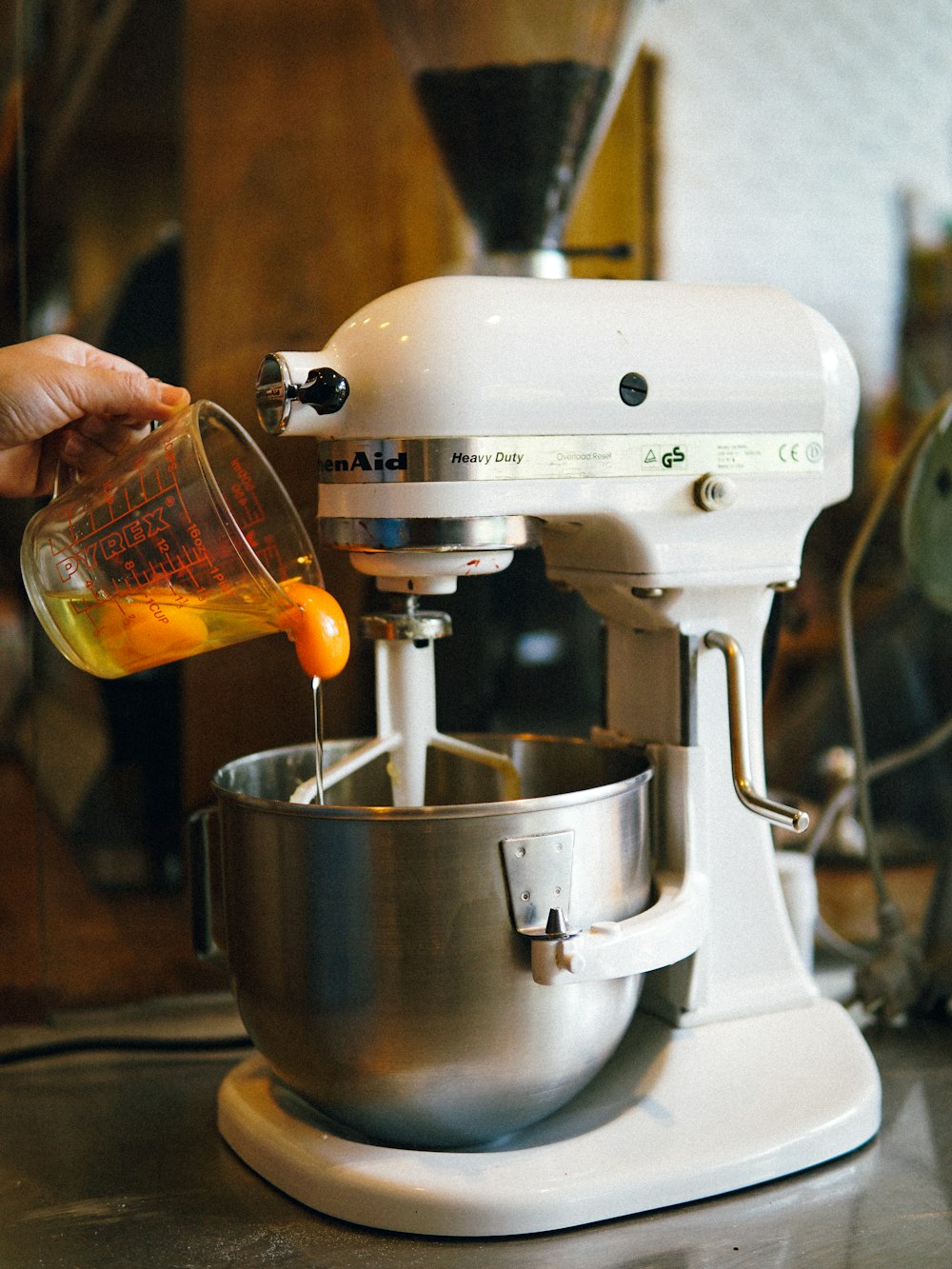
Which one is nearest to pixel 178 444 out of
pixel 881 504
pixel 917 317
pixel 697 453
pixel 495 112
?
pixel 697 453

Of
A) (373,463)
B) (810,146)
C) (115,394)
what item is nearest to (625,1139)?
(373,463)

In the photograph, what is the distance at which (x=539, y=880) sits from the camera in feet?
2.04

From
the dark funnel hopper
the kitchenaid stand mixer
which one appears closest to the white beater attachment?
the kitchenaid stand mixer

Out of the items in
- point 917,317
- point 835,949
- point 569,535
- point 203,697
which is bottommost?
point 835,949

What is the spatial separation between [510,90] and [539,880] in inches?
20.9

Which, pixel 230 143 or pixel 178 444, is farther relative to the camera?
pixel 230 143

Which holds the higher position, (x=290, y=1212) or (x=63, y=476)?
(x=63, y=476)

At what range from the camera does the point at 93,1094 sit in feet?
2.63

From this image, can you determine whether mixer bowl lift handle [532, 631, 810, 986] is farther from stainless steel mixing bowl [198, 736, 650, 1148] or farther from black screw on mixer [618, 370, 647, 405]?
black screw on mixer [618, 370, 647, 405]

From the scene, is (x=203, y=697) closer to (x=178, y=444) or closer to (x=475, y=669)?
(x=475, y=669)

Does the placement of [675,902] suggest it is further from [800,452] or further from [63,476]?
[63,476]

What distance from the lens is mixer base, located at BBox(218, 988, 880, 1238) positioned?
63cm

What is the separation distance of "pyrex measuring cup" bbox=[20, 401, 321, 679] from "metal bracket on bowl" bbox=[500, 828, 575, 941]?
16 cm

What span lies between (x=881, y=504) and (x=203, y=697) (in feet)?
1.64
